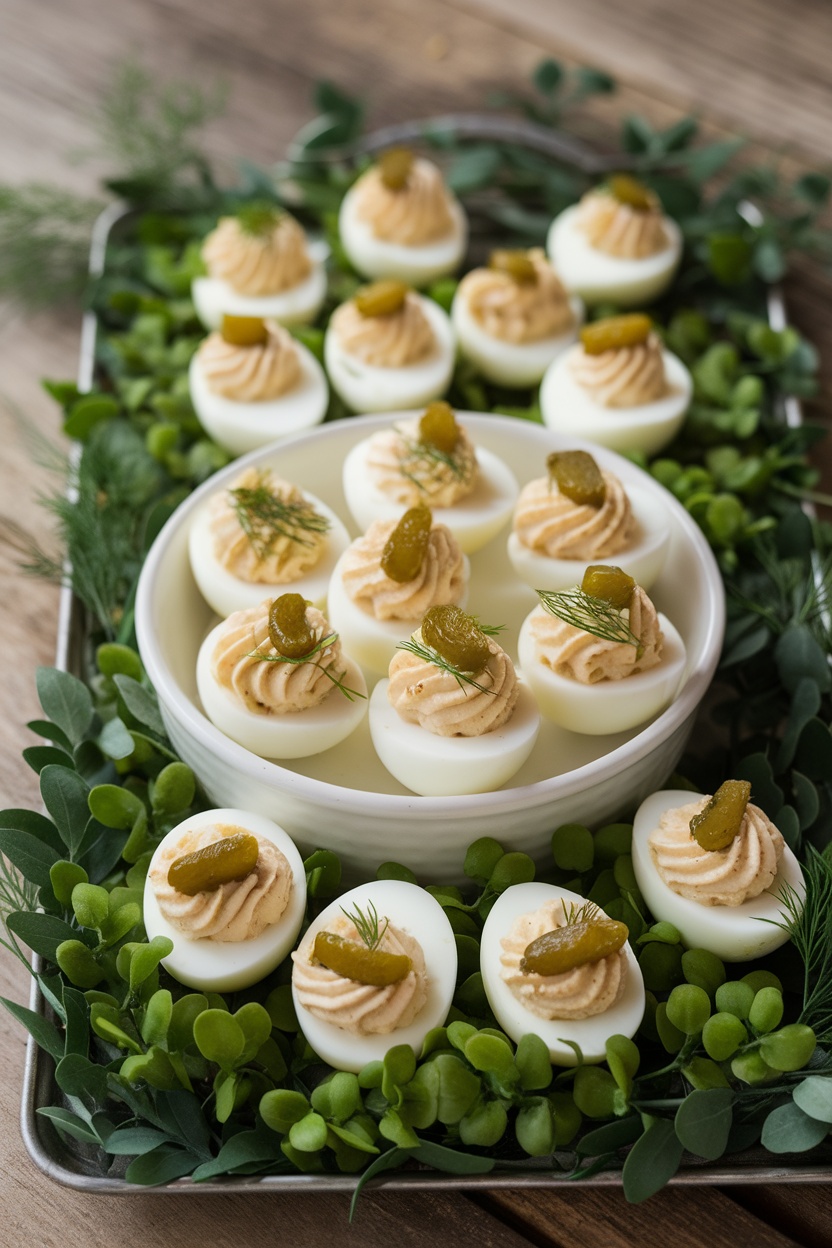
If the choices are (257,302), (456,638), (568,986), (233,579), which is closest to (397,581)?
(456,638)

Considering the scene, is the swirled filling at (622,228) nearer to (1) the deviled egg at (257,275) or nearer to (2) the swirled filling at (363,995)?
(1) the deviled egg at (257,275)

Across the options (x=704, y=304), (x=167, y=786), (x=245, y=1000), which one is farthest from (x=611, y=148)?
(x=245, y=1000)

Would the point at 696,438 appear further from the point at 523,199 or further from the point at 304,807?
the point at 304,807

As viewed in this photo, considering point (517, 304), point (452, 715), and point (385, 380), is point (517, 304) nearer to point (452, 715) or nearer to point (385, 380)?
point (385, 380)

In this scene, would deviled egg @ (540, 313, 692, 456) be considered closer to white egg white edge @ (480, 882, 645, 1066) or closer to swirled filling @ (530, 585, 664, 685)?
swirled filling @ (530, 585, 664, 685)

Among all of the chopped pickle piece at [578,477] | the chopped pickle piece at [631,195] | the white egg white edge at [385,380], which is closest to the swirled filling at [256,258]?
the white egg white edge at [385,380]

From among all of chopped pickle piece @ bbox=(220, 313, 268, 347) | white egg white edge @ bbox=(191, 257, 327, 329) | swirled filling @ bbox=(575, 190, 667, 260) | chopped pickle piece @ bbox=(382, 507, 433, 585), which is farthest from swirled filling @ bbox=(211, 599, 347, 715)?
swirled filling @ bbox=(575, 190, 667, 260)
